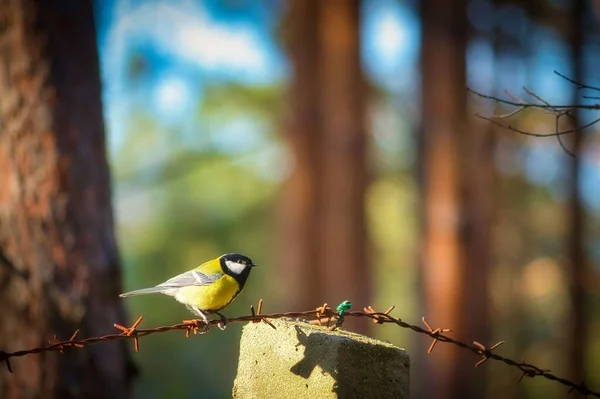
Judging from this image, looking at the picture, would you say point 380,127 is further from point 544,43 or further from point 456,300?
point 456,300

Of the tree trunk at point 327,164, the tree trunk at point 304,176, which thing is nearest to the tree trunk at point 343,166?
the tree trunk at point 327,164

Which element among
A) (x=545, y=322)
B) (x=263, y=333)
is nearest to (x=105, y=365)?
(x=263, y=333)

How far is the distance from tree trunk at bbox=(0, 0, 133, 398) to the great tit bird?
87.6 inches

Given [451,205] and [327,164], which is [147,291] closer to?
[451,205]

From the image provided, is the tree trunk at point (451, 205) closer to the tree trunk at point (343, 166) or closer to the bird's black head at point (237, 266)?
the tree trunk at point (343, 166)

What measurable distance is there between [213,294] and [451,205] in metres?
7.04

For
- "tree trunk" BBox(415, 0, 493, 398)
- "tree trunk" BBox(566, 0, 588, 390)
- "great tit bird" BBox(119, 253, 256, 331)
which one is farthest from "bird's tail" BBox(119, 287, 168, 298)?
"tree trunk" BBox(566, 0, 588, 390)

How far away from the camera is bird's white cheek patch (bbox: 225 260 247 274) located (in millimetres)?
2723

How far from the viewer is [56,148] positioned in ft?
16.0

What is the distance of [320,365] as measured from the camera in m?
2.32

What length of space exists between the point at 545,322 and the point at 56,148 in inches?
695

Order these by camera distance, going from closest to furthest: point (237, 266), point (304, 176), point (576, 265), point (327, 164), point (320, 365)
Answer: point (320, 365), point (237, 266), point (327, 164), point (304, 176), point (576, 265)

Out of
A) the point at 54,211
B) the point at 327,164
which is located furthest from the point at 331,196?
the point at 54,211

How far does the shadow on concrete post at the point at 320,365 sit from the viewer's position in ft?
7.56
